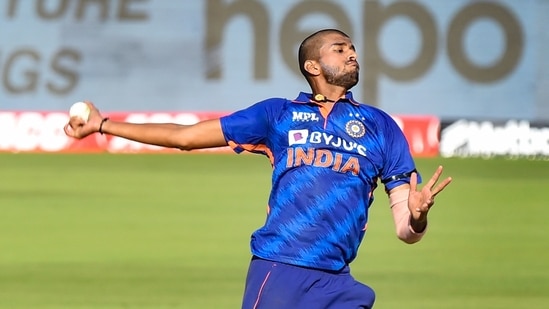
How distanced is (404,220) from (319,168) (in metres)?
0.43

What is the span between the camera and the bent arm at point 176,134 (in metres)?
5.58

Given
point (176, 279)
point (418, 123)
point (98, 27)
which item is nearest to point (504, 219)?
point (176, 279)

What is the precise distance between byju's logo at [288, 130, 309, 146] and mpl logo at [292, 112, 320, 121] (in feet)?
0.20

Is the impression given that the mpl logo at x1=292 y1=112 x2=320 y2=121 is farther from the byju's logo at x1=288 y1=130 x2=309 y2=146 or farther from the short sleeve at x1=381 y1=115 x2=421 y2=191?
the short sleeve at x1=381 y1=115 x2=421 y2=191

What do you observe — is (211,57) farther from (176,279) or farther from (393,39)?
(176,279)

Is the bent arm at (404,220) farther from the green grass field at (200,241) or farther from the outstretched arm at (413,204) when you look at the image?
the green grass field at (200,241)

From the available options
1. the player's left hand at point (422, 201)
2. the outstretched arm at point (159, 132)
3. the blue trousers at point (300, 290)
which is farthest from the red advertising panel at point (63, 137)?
the player's left hand at point (422, 201)

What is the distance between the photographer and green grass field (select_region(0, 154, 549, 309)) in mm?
10219

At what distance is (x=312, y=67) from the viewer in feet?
18.6

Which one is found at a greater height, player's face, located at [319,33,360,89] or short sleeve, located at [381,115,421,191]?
player's face, located at [319,33,360,89]

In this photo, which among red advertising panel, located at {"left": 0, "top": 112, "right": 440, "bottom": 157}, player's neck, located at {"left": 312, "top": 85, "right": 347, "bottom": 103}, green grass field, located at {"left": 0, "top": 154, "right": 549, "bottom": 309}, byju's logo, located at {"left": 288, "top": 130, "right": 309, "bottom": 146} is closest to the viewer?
byju's logo, located at {"left": 288, "top": 130, "right": 309, "bottom": 146}

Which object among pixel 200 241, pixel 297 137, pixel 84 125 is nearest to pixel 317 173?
pixel 297 137

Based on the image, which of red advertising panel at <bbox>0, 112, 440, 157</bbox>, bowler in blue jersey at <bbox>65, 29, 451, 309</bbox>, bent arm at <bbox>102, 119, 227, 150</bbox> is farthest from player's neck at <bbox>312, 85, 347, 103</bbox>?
red advertising panel at <bbox>0, 112, 440, 157</bbox>

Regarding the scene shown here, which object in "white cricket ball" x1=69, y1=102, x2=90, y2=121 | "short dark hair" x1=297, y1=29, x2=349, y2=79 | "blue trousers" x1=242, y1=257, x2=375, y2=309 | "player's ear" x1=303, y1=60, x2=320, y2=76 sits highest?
"short dark hair" x1=297, y1=29, x2=349, y2=79
